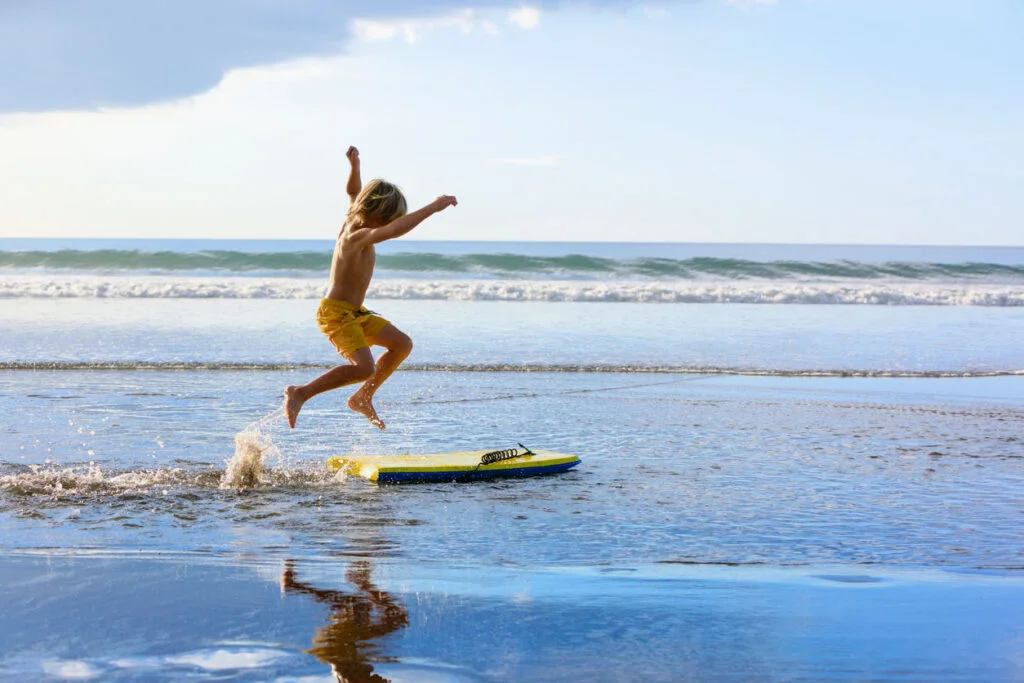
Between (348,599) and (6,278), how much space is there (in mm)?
37637

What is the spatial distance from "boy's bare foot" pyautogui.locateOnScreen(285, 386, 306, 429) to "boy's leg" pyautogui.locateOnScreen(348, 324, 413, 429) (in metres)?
0.34

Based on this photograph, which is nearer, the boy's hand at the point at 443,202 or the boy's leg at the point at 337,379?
the boy's hand at the point at 443,202

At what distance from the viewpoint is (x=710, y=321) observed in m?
21.7

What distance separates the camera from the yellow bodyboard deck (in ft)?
23.3

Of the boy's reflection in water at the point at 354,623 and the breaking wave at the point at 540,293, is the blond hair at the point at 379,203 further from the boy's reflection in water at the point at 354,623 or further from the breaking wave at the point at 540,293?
the breaking wave at the point at 540,293

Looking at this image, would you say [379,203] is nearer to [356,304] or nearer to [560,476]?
[356,304]

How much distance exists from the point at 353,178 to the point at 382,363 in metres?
1.26

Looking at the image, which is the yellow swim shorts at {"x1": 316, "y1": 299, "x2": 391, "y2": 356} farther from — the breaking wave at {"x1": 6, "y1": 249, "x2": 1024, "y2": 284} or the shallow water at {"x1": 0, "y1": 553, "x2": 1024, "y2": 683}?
the breaking wave at {"x1": 6, "y1": 249, "x2": 1024, "y2": 284}

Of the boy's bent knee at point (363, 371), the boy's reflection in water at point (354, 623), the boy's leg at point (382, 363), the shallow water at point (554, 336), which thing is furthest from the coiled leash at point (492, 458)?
the shallow water at point (554, 336)

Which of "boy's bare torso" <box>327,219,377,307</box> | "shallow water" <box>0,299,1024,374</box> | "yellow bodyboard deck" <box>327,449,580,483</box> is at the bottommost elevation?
"yellow bodyboard deck" <box>327,449,580,483</box>

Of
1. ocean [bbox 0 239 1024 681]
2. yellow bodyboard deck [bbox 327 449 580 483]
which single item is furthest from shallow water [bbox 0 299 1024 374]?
yellow bodyboard deck [bbox 327 449 580 483]

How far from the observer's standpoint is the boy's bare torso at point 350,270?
7.12m

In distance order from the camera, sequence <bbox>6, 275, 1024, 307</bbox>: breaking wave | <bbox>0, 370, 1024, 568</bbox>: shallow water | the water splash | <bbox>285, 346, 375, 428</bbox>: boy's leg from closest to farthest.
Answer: <bbox>0, 370, 1024, 568</bbox>: shallow water
the water splash
<bbox>285, 346, 375, 428</bbox>: boy's leg
<bbox>6, 275, 1024, 307</bbox>: breaking wave

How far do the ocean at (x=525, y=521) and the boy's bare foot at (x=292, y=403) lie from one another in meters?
0.25
